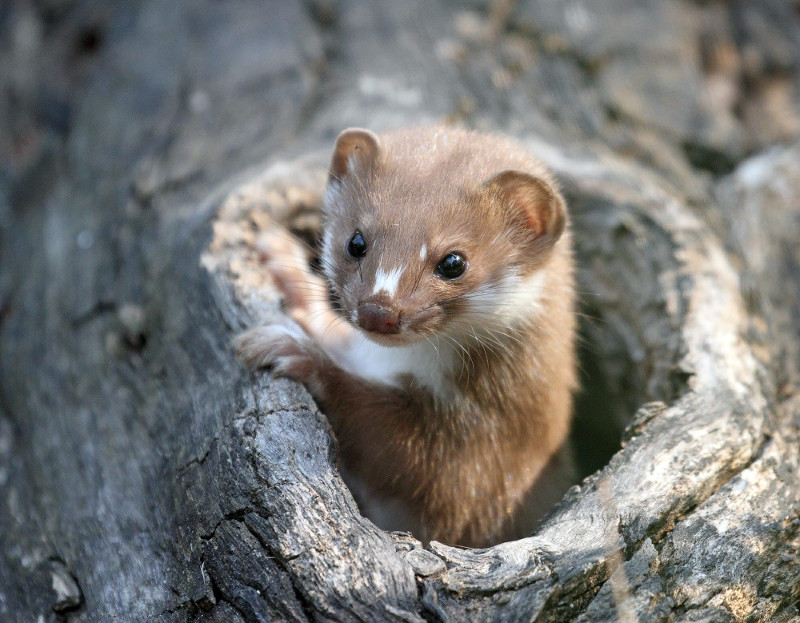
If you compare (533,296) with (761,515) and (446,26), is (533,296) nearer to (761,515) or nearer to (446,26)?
(761,515)

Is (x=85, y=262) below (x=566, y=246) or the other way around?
below

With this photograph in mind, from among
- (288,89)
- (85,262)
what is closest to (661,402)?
(288,89)

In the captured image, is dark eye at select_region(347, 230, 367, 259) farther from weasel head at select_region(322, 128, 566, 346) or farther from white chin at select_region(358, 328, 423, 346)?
white chin at select_region(358, 328, 423, 346)

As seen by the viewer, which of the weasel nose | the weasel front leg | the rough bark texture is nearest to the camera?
the rough bark texture

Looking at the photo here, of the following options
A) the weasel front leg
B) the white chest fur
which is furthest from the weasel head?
the weasel front leg

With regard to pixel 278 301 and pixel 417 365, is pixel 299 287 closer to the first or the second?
pixel 278 301

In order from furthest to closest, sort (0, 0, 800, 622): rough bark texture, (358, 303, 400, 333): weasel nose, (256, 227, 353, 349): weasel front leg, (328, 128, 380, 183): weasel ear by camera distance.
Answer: (256, 227, 353, 349): weasel front leg < (328, 128, 380, 183): weasel ear < (358, 303, 400, 333): weasel nose < (0, 0, 800, 622): rough bark texture

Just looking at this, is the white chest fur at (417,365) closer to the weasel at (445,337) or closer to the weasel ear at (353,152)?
the weasel at (445,337)
